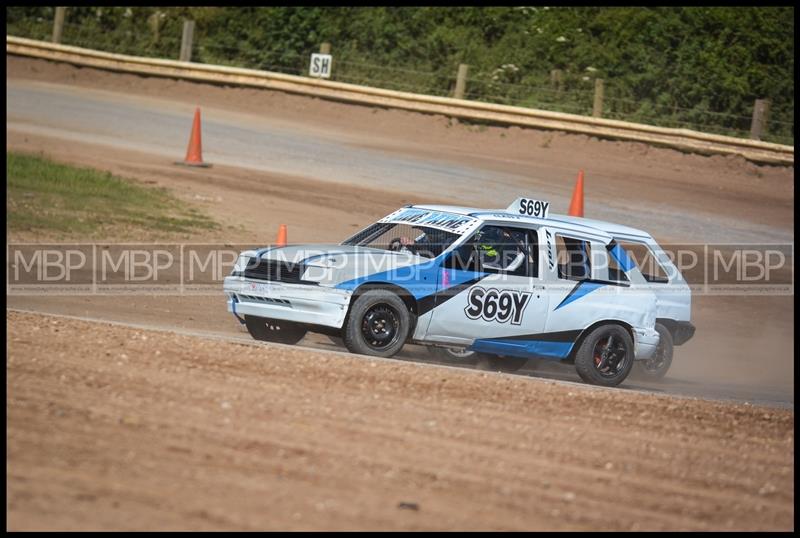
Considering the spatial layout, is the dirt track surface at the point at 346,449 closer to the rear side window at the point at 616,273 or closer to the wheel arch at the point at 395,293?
the wheel arch at the point at 395,293

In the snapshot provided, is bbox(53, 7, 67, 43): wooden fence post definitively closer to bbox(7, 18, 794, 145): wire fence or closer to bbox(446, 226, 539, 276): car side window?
bbox(7, 18, 794, 145): wire fence

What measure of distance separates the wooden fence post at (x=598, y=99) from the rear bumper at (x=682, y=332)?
16.1 metres

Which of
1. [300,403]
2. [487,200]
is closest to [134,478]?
[300,403]

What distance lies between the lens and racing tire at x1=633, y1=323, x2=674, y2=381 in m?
12.8

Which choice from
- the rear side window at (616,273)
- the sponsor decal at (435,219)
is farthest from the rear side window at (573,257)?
the sponsor decal at (435,219)

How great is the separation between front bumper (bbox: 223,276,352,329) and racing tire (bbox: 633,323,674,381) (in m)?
3.86

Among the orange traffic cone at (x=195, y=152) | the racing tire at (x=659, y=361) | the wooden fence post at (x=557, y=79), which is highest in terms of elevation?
the wooden fence post at (x=557, y=79)

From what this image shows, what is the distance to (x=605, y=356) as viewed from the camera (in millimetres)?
12062

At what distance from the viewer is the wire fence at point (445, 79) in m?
28.4

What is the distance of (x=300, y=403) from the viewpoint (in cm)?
827

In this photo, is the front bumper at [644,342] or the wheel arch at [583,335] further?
the front bumper at [644,342]

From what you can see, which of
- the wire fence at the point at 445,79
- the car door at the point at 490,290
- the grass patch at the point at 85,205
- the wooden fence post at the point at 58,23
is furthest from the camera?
the wooden fence post at the point at 58,23

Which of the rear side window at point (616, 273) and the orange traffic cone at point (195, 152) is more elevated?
the orange traffic cone at point (195, 152)

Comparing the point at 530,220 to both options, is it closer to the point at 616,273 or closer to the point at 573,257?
the point at 573,257
